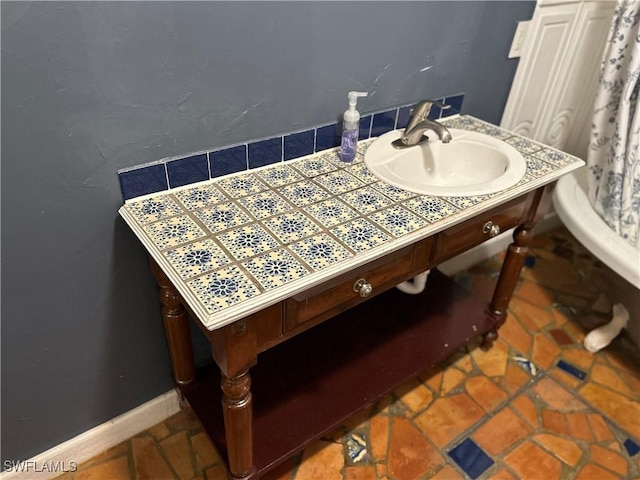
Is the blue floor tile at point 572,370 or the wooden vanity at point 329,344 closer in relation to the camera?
the wooden vanity at point 329,344

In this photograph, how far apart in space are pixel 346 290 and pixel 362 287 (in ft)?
0.13

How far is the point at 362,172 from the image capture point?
1343mm

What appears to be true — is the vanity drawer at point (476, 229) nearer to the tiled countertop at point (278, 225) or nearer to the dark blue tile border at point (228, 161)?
the tiled countertop at point (278, 225)

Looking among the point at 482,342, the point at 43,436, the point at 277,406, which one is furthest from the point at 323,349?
the point at 43,436

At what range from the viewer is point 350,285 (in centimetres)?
111

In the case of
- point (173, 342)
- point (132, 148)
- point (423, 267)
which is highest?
point (132, 148)

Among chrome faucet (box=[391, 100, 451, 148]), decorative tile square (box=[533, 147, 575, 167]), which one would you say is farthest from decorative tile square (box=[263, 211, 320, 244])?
decorative tile square (box=[533, 147, 575, 167])

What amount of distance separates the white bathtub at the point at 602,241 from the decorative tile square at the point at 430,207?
0.75 m

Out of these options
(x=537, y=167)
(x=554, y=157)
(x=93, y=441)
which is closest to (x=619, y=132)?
(x=554, y=157)

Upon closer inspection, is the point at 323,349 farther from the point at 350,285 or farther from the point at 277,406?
the point at 350,285

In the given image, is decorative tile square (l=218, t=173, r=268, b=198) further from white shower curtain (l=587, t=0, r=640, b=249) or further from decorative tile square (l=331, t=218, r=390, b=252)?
white shower curtain (l=587, t=0, r=640, b=249)

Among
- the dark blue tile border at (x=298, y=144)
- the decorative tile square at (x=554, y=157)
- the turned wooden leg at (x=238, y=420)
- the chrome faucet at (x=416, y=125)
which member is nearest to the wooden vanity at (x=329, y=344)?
the turned wooden leg at (x=238, y=420)

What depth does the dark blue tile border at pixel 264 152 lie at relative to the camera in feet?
4.23

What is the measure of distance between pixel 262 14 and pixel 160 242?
0.57 m
